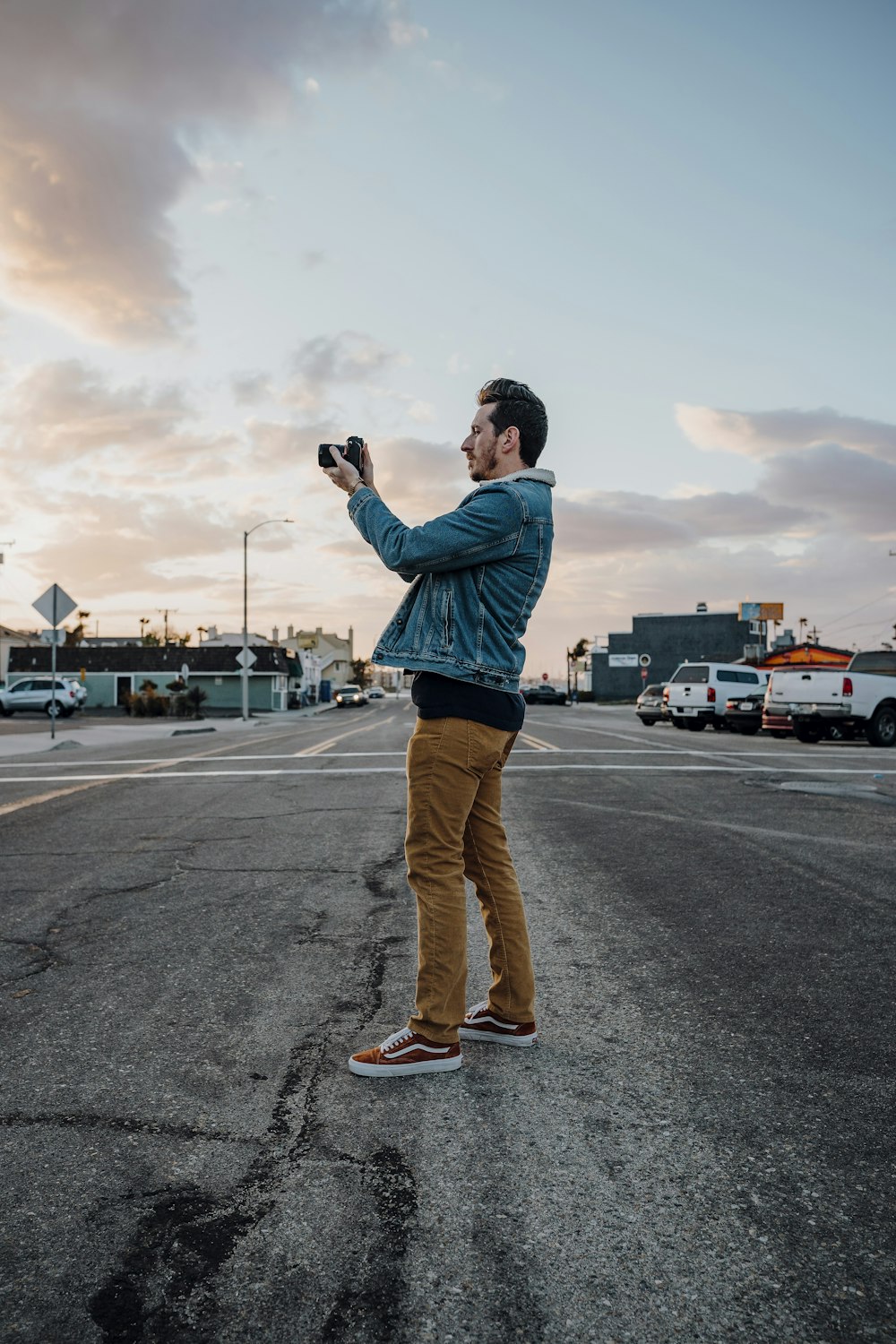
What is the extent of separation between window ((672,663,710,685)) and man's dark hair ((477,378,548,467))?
23215 mm

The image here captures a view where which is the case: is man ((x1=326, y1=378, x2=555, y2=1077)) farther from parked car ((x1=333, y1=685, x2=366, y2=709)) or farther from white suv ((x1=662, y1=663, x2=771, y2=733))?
parked car ((x1=333, y1=685, x2=366, y2=709))

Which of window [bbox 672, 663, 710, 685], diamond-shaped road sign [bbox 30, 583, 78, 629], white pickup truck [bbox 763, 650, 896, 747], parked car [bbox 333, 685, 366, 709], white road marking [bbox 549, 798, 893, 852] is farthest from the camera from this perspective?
parked car [bbox 333, 685, 366, 709]

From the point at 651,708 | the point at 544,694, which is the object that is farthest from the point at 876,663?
the point at 544,694

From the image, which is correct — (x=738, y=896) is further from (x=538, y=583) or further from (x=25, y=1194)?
(x=25, y=1194)

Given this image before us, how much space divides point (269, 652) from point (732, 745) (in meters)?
51.6

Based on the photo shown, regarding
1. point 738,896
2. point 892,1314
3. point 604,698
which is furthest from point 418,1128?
point 604,698

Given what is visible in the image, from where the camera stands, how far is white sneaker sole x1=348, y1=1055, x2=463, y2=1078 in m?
2.86

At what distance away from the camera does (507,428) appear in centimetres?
319

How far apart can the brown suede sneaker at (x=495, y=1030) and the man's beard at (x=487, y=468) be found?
1767 millimetres

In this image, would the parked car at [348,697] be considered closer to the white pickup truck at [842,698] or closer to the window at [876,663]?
the white pickup truck at [842,698]

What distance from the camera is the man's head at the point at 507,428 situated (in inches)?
126

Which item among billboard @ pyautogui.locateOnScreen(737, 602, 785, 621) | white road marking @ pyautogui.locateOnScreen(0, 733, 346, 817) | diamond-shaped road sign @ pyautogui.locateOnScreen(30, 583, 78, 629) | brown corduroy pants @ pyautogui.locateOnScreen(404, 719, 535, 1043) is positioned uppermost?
billboard @ pyautogui.locateOnScreen(737, 602, 785, 621)

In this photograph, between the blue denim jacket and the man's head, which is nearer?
the blue denim jacket

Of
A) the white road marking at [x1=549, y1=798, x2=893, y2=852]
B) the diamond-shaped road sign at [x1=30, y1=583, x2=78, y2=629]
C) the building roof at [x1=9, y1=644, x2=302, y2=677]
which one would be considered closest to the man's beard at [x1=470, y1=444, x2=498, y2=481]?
the white road marking at [x1=549, y1=798, x2=893, y2=852]
